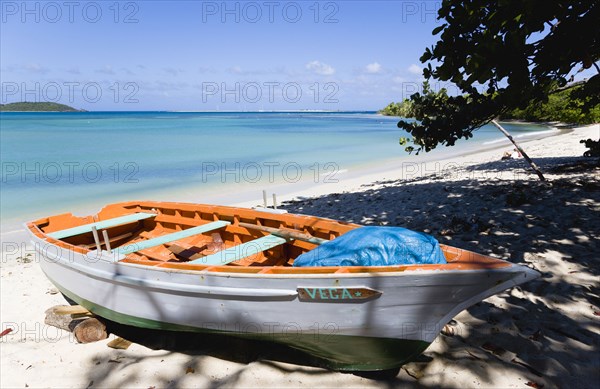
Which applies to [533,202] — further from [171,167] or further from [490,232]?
[171,167]

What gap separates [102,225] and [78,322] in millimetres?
1606

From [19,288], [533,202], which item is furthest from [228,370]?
[533,202]

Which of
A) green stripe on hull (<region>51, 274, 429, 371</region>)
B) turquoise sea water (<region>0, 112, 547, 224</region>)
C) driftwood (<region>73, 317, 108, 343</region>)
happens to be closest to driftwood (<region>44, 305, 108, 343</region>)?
driftwood (<region>73, 317, 108, 343</region>)

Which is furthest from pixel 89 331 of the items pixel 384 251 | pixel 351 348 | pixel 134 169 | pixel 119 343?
pixel 134 169

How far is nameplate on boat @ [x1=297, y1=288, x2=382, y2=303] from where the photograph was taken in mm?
3059

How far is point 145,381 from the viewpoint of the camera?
363 centimetres

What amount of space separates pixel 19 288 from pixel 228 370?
15.0ft

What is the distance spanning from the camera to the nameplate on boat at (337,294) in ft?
10.0

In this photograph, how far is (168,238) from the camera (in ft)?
16.5

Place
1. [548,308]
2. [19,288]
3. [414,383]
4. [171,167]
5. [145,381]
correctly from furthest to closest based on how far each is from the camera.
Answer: [171,167]
[19,288]
[548,308]
[145,381]
[414,383]

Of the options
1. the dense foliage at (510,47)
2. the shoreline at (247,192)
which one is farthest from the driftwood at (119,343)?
the shoreline at (247,192)

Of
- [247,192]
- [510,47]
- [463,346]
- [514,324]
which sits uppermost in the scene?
[510,47]

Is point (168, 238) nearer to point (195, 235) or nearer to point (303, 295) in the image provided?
point (195, 235)

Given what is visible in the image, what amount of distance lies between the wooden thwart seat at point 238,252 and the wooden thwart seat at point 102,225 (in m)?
2.25
